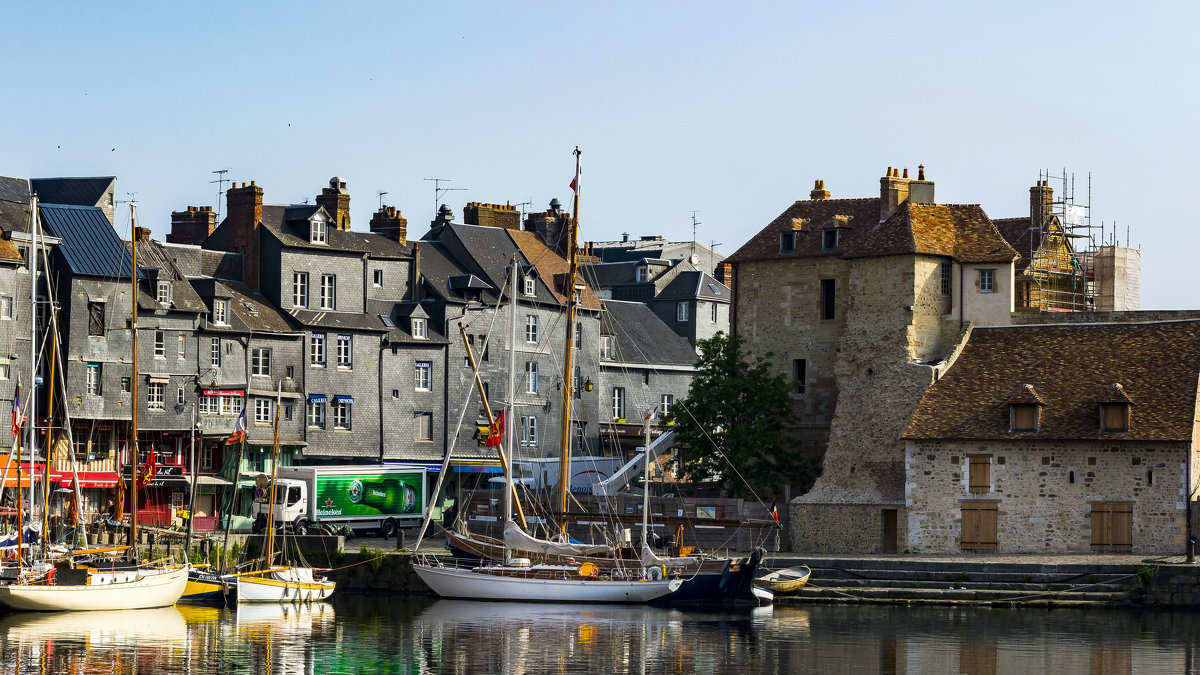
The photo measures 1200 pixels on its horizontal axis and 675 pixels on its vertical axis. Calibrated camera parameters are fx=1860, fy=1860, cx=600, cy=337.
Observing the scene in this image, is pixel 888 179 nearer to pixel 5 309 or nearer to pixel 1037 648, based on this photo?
pixel 1037 648

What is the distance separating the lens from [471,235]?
81.1m

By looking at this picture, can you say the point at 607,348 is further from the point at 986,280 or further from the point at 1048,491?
the point at 1048,491

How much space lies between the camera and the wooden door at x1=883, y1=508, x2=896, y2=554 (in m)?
56.3

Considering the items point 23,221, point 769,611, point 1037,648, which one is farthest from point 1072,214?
point 23,221

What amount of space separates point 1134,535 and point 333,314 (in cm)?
3369

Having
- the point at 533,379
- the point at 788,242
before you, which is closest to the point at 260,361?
the point at 533,379

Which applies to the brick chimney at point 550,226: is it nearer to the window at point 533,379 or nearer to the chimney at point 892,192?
the window at point 533,379

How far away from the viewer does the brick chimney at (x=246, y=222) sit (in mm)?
73438

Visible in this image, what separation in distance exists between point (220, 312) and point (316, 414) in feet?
18.8

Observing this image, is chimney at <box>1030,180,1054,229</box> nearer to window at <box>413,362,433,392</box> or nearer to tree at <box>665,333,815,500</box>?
tree at <box>665,333,815,500</box>

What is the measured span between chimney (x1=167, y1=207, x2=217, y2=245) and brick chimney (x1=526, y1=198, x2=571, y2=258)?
15711 mm

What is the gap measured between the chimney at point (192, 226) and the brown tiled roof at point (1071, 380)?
110 feet

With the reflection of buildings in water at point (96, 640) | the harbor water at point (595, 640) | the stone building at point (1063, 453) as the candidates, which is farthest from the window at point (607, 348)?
the reflection of buildings in water at point (96, 640)

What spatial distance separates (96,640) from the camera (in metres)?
42.5
